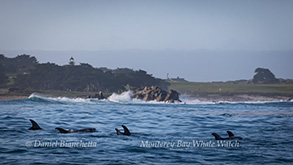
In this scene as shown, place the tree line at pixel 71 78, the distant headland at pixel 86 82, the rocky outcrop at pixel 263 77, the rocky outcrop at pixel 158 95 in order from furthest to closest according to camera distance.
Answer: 1. the rocky outcrop at pixel 263 77
2. the tree line at pixel 71 78
3. the distant headland at pixel 86 82
4. the rocky outcrop at pixel 158 95

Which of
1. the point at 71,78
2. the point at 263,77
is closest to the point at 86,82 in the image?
the point at 71,78

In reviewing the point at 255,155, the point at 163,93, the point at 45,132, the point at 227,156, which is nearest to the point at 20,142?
the point at 45,132

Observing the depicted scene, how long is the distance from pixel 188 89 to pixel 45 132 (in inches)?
4468

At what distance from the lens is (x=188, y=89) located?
13050 centimetres

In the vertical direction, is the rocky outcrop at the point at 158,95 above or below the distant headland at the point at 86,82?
below

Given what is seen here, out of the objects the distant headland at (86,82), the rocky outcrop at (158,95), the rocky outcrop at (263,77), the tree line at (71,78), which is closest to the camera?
the rocky outcrop at (158,95)

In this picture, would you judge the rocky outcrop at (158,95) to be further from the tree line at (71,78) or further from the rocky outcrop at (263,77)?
the rocky outcrop at (263,77)

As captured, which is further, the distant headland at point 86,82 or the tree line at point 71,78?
the tree line at point 71,78

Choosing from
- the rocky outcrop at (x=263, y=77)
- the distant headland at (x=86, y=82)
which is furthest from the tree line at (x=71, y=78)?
the rocky outcrop at (x=263, y=77)

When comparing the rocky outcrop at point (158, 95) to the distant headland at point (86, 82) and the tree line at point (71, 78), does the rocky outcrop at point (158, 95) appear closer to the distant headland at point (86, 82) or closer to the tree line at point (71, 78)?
the distant headland at point (86, 82)

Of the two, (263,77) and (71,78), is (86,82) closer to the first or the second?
(71,78)

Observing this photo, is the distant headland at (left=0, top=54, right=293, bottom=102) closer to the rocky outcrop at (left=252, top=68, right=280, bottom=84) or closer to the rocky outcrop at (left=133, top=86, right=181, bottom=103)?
the rocky outcrop at (left=133, top=86, right=181, bottom=103)

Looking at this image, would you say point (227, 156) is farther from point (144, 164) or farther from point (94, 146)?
point (94, 146)

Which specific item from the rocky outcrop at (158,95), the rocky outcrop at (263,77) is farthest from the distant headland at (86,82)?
the rocky outcrop at (263,77)
